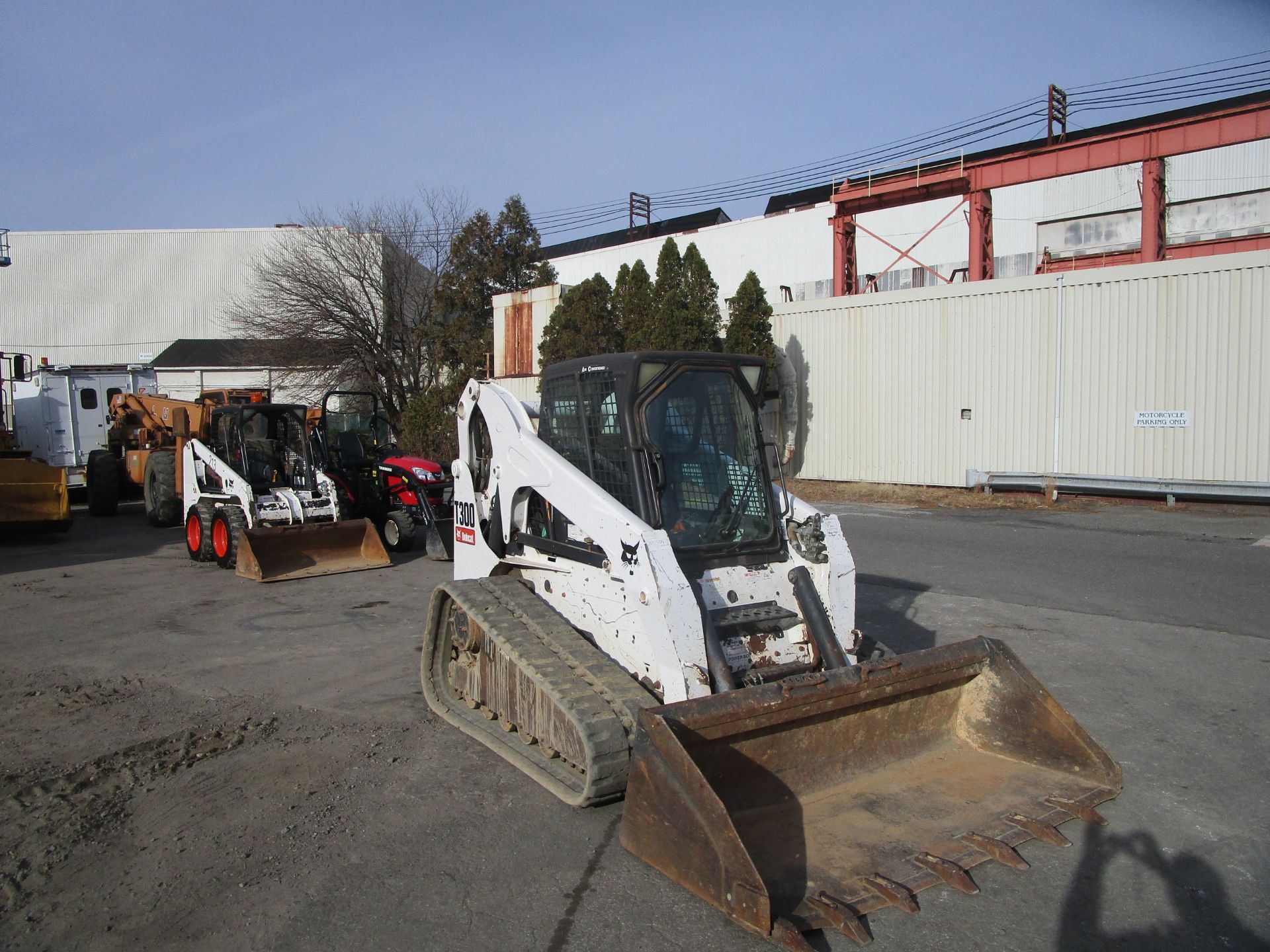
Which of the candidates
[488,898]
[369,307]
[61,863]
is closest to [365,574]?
[61,863]

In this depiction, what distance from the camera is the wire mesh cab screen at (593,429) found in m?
5.08

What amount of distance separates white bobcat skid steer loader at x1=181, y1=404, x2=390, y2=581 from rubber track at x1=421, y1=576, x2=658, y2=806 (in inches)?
225

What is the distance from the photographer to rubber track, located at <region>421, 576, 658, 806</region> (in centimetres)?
412

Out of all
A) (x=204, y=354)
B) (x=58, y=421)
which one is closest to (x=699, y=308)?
(x=58, y=421)

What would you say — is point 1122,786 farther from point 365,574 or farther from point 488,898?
point 365,574

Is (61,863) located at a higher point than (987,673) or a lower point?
lower

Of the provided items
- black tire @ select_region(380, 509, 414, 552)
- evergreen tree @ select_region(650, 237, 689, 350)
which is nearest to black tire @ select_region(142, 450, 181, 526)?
black tire @ select_region(380, 509, 414, 552)

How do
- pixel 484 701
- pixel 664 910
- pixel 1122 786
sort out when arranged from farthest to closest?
pixel 484 701 < pixel 1122 786 < pixel 664 910

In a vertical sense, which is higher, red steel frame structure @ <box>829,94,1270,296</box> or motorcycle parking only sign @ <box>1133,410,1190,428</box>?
red steel frame structure @ <box>829,94,1270,296</box>

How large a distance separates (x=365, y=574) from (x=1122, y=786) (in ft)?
28.6

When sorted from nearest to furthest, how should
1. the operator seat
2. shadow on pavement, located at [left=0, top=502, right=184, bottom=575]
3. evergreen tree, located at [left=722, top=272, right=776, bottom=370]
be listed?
shadow on pavement, located at [left=0, top=502, right=184, bottom=575], the operator seat, evergreen tree, located at [left=722, top=272, right=776, bottom=370]

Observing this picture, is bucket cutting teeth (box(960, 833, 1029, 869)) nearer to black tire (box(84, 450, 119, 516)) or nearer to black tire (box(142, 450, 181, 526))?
black tire (box(142, 450, 181, 526))

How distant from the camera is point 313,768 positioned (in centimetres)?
501

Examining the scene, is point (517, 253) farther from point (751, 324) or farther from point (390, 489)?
point (390, 489)
